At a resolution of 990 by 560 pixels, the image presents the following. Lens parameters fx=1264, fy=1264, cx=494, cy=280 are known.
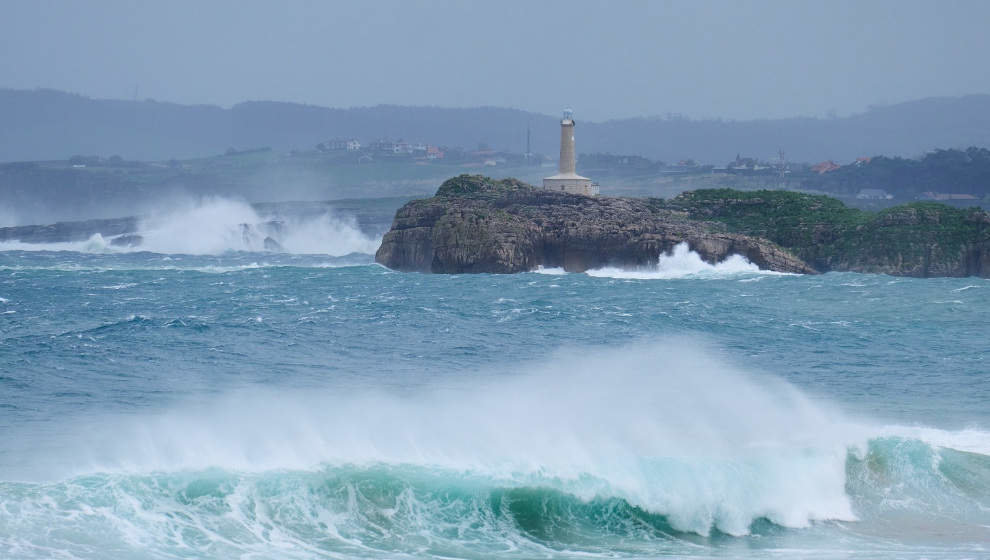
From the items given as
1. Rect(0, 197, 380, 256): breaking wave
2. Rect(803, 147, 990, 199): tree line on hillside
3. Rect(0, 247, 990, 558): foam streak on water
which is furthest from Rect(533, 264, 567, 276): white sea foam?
Rect(803, 147, 990, 199): tree line on hillside

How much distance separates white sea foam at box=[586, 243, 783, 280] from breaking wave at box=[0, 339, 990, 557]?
2896 centimetres

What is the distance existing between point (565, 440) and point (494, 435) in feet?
3.58

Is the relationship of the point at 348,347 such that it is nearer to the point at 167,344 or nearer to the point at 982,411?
the point at 167,344

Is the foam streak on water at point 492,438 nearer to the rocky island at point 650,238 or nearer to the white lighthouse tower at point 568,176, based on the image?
the rocky island at point 650,238

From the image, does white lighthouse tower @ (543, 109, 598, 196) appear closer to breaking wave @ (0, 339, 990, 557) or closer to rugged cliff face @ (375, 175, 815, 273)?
rugged cliff face @ (375, 175, 815, 273)

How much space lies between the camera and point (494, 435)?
61.5 ft

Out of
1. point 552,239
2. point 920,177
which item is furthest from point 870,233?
point 920,177

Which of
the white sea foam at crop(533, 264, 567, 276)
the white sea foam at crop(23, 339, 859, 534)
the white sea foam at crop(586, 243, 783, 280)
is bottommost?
the white sea foam at crop(533, 264, 567, 276)

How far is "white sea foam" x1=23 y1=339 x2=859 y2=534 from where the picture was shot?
1686cm

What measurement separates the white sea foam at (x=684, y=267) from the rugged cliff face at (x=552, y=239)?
27 centimetres

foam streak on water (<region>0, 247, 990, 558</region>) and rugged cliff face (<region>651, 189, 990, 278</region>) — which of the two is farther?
rugged cliff face (<region>651, 189, 990, 278</region>)

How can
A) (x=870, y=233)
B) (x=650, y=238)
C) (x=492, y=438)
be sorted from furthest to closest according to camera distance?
(x=870, y=233)
(x=650, y=238)
(x=492, y=438)

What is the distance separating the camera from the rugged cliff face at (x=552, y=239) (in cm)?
5081

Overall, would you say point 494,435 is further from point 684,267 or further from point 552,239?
point 552,239
